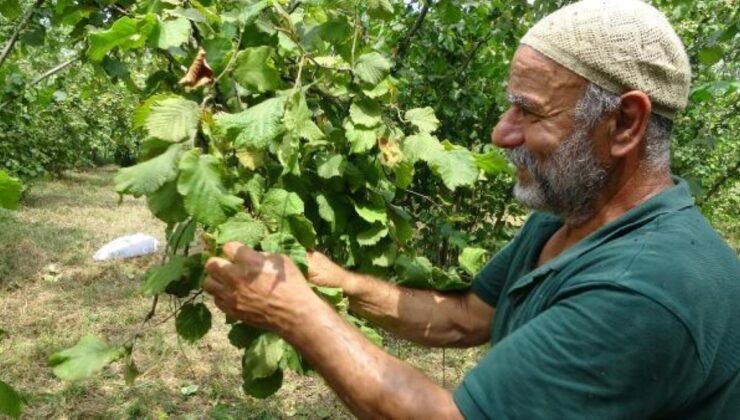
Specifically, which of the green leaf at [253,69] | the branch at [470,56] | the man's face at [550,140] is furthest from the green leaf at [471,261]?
the branch at [470,56]

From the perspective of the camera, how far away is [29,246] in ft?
25.5

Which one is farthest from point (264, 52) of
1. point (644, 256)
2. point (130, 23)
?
point (644, 256)

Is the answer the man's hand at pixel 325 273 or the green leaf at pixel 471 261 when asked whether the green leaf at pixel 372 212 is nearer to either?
the man's hand at pixel 325 273

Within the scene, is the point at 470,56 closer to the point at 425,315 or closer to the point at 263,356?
the point at 425,315

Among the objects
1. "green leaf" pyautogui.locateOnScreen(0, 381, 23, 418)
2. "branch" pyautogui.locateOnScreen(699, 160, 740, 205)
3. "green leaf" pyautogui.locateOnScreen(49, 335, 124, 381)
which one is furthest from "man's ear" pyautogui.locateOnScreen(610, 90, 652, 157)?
"branch" pyautogui.locateOnScreen(699, 160, 740, 205)

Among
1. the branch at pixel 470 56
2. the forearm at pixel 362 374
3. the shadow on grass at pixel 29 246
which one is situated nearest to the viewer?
the forearm at pixel 362 374

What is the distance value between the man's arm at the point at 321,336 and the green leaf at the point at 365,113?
0.46 meters

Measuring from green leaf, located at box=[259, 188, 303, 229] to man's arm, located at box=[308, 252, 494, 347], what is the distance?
59cm

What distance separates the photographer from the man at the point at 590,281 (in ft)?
4.04

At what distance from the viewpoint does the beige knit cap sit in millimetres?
1441

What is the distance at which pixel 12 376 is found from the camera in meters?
4.57

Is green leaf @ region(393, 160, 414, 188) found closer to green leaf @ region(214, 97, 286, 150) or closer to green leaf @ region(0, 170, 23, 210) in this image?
green leaf @ region(214, 97, 286, 150)

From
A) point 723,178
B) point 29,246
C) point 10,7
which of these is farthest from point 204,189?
point 29,246

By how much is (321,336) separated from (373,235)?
0.52 meters
